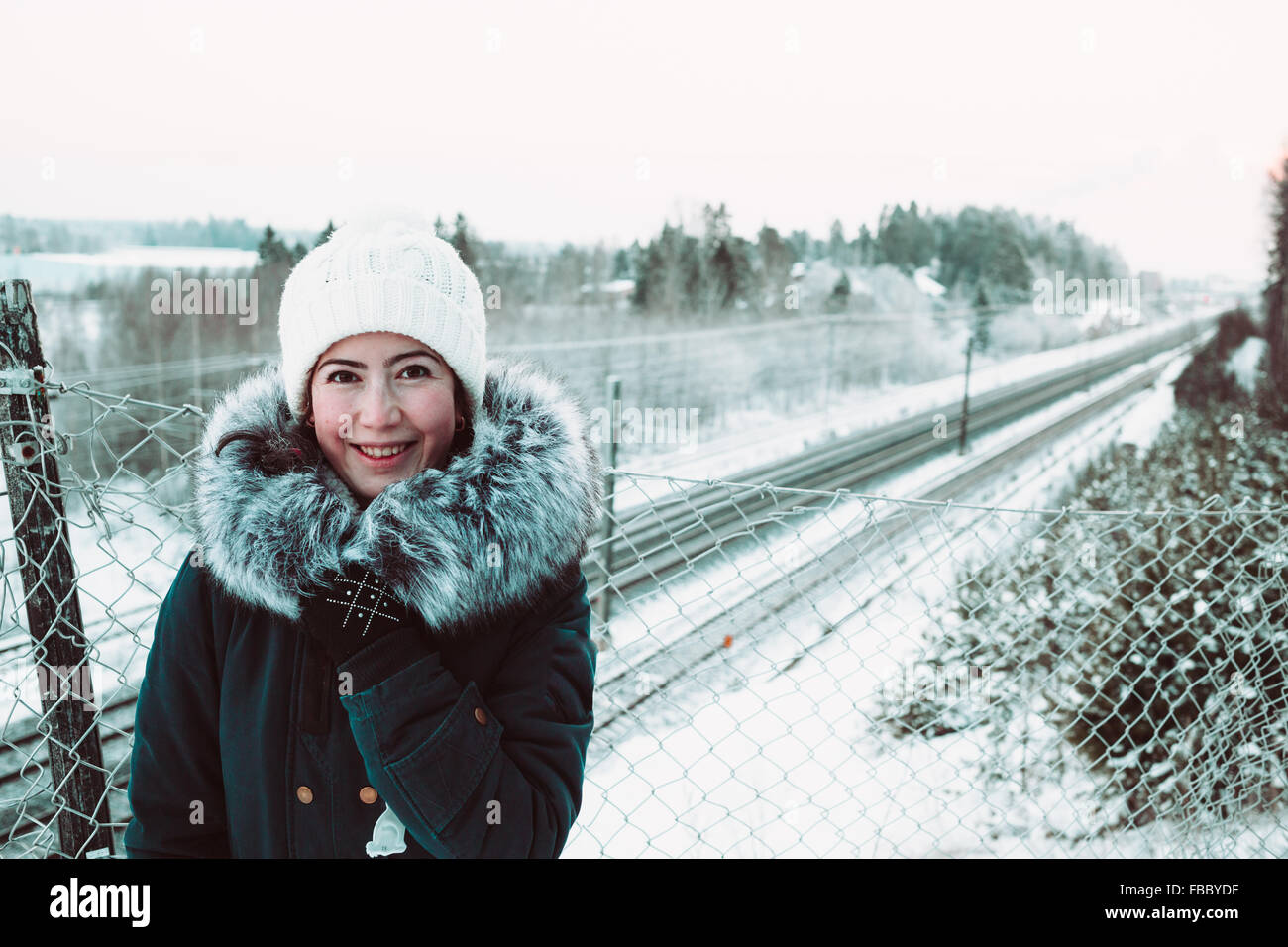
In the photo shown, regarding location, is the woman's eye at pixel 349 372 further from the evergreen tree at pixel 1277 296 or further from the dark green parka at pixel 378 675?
the evergreen tree at pixel 1277 296

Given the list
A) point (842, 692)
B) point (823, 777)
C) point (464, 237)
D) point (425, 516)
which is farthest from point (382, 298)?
point (464, 237)

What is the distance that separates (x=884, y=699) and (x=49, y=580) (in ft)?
22.2

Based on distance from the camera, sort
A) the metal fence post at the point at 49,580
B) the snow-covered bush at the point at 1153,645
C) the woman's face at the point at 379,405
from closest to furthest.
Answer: the woman's face at the point at 379,405 → the metal fence post at the point at 49,580 → the snow-covered bush at the point at 1153,645

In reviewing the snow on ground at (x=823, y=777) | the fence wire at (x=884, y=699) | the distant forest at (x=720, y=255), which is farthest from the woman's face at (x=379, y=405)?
the distant forest at (x=720, y=255)

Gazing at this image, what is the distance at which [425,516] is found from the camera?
4.05 feet

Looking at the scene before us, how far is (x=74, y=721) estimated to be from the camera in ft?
5.29

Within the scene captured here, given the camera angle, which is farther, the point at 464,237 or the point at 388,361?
the point at 464,237

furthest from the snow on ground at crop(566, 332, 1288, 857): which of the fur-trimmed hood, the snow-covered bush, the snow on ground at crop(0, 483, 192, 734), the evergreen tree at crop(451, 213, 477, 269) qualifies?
the evergreen tree at crop(451, 213, 477, 269)

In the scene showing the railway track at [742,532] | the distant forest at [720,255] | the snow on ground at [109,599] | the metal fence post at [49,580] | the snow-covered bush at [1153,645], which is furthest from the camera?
the distant forest at [720,255]

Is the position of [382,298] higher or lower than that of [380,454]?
higher

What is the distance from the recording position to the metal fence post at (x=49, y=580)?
154 centimetres

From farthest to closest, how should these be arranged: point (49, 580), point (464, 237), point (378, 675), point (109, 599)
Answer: point (464, 237), point (109, 599), point (49, 580), point (378, 675)

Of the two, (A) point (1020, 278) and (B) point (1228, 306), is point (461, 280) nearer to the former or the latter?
(B) point (1228, 306)

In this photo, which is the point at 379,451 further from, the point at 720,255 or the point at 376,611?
the point at 720,255
